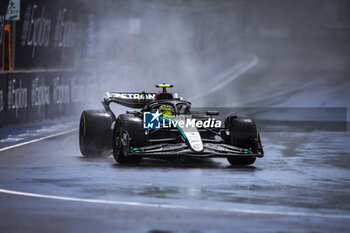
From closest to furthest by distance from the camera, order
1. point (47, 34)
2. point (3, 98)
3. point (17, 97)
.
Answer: point (3, 98) < point (17, 97) < point (47, 34)

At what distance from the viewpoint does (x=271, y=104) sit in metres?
36.2

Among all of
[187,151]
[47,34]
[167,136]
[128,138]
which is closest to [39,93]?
[47,34]

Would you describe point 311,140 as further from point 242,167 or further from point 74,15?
point 74,15

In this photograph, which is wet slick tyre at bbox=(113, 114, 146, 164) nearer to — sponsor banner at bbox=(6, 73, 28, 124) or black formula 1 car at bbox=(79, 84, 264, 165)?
black formula 1 car at bbox=(79, 84, 264, 165)

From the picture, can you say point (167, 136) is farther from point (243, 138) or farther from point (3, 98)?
point (3, 98)

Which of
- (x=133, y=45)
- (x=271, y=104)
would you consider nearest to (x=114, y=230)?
(x=271, y=104)

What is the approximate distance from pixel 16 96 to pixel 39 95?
2321mm

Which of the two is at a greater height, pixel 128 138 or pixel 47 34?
pixel 47 34

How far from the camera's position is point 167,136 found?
610 inches

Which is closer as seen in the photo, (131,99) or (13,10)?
(131,99)

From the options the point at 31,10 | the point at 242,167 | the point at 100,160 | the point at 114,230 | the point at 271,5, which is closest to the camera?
the point at 114,230

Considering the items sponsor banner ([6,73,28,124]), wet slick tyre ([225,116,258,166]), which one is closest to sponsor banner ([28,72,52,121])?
sponsor banner ([6,73,28,124])

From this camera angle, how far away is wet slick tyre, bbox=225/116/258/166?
1487 cm

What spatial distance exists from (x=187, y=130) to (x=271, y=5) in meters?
74.6
